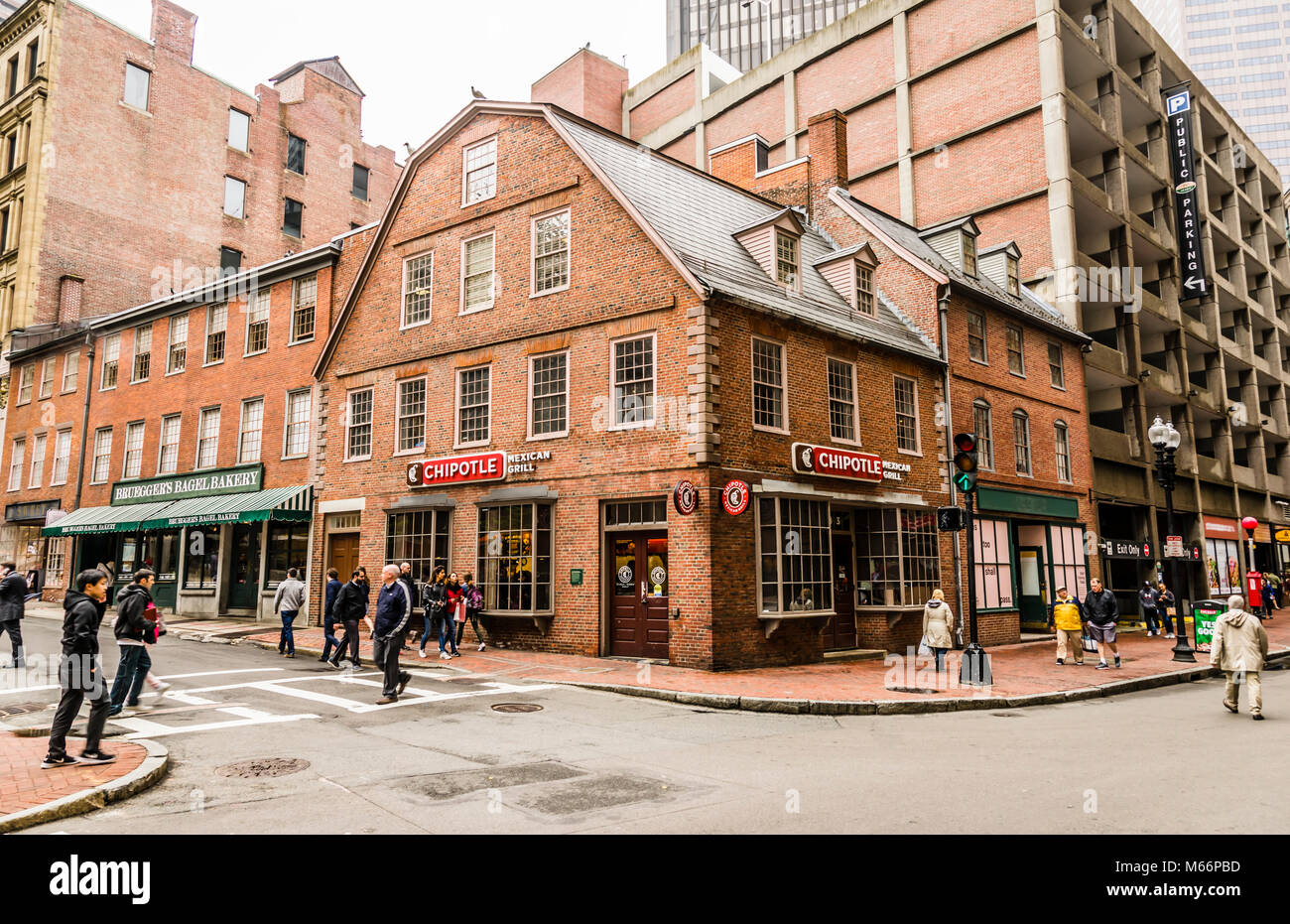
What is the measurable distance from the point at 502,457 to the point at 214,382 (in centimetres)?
1526

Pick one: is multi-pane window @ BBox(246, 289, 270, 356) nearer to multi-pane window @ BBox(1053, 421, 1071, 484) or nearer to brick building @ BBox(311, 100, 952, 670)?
brick building @ BBox(311, 100, 952, 670)

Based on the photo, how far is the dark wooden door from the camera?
54.5 feet

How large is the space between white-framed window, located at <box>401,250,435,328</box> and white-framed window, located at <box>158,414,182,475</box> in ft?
42.5

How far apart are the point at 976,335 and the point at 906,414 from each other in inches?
172

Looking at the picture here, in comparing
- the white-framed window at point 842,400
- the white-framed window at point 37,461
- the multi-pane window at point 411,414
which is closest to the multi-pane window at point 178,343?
the white-framed window at point 37,461

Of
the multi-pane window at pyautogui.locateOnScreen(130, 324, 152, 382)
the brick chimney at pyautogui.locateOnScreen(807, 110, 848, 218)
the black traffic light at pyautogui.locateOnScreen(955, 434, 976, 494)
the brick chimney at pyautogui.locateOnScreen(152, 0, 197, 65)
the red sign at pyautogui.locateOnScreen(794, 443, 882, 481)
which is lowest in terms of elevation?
the black traffic light at pyautogui.locateOnScreen(955, 434, 976, 494)

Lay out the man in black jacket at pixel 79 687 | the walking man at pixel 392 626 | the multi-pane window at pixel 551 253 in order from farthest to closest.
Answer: the multi-pane window at pixel 551 253, the walking man at pixel 392 626, the man in black jacket at pixel 79 687

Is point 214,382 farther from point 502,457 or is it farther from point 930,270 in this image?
point 930,270

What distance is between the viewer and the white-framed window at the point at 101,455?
106 ft

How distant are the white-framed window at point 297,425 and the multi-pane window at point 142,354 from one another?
926cm

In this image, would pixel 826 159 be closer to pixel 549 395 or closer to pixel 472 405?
pixel 549 395

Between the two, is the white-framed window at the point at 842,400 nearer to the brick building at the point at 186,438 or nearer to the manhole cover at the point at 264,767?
the manhole cover at the point at 264,767

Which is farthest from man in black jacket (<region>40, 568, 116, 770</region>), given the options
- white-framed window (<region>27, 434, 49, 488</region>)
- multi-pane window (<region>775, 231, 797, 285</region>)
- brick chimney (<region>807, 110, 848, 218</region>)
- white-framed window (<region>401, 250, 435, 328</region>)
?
white-framed window (<region>27, 434, 49, 488</region>)
